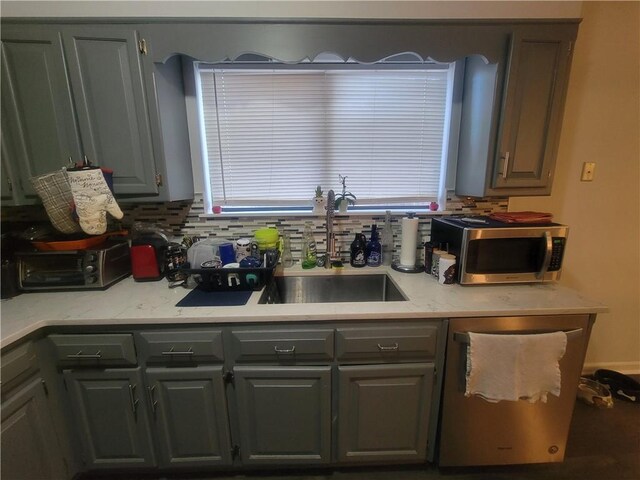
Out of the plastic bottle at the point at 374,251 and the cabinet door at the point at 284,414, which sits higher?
the plastic bottle at the point at 374,251

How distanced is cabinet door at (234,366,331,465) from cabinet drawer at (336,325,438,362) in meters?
0.15

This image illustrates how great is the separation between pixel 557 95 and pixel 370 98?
0.92 metres

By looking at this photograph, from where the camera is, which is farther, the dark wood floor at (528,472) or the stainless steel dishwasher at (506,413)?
the dark wood floor at (528,472)

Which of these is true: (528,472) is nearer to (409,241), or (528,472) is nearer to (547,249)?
(547,249)

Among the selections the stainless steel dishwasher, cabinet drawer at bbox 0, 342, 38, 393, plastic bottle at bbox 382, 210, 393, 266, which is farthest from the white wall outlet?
cabinet drawer at bbox 0, 342, 38, 393

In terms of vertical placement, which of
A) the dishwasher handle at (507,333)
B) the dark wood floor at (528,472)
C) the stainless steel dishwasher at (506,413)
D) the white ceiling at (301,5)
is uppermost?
the white ceiling at (301,5)

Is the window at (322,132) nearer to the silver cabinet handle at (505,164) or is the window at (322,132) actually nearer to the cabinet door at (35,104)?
the silver cabinet handle at (505,164)

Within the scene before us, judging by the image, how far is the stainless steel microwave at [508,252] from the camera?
4.36 feet

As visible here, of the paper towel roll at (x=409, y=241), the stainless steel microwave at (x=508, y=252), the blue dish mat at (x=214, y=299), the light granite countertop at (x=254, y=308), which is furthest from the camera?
the paper towel roll at (x=409, y=241)

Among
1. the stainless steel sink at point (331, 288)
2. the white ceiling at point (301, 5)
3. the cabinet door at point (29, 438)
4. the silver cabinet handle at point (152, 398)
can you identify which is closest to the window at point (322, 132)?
the white ceiling at point (301, 5)

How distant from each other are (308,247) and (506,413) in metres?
1.27

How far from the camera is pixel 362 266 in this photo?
67.2 inches

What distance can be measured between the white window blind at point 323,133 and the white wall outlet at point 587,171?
85cm

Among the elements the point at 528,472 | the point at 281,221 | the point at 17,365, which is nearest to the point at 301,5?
the point at 281,221
